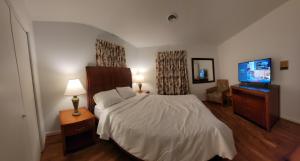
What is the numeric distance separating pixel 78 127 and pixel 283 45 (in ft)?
13.4

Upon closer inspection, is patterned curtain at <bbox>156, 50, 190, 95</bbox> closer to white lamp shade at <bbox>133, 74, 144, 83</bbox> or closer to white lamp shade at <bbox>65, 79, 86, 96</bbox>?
white lamp shade at <bbox>133, 74, 144, 83</bbox>

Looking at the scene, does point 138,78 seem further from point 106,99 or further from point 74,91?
point 74,91

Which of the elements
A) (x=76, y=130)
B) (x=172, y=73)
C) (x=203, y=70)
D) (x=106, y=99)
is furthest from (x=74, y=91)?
(x=203, y=70)

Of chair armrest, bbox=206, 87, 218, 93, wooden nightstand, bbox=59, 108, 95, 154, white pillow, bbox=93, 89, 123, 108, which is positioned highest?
white pillow, bbox=93, 89, 123, 108

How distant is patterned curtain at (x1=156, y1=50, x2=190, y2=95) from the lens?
4285 millimetres

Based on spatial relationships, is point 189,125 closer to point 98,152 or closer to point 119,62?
point 98,152

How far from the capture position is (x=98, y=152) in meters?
1.91

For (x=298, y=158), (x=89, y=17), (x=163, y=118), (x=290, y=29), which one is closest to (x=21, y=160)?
(x=163, y=118)

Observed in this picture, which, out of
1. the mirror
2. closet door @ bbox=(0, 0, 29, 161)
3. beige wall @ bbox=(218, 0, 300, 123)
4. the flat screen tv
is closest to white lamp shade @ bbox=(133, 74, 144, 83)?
the mirror

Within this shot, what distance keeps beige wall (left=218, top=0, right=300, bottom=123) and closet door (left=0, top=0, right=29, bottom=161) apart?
400 cm

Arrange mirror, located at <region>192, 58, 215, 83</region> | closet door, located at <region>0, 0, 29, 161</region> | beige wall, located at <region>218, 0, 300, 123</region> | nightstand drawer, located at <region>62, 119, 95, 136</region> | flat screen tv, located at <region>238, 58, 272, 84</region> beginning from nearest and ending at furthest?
closet door, located at <region>0, 0, 29, 161</region>
nightstand drawer, located at <region>62, 119, 95, 136</region>
beige wall, located at <region>218, 0, 300, 123</region>
flat screen tv, located at <region>238, 58, 272, 84</region>
mirror, located at <region>192, 58, 215, 83</region>

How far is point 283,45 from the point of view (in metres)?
2.44

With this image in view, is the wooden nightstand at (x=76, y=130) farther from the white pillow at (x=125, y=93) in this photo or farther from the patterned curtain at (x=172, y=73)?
the patterned curtain at (x=172, y=73)

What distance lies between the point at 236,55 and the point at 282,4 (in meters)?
1.49
